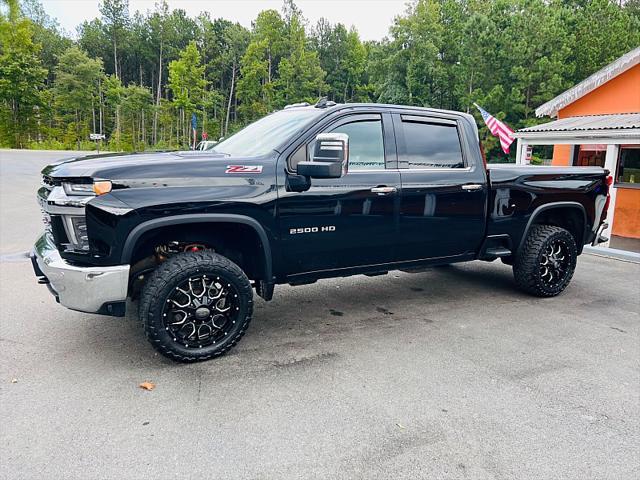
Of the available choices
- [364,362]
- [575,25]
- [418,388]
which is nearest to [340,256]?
[364,362]

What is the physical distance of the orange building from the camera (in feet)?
34.8

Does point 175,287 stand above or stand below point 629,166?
below

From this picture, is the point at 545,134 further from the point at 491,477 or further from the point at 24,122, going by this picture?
the point at 24,122

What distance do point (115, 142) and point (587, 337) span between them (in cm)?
4916

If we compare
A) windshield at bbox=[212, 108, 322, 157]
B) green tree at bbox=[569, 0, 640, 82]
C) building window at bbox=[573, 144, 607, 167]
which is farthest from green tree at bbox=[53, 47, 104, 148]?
windshield at bbox=[212, 108, 322, 157]

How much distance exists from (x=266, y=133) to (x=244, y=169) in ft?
2.59

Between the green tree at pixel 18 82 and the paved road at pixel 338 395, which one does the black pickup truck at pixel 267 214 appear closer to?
the paved road at pixel 338 395

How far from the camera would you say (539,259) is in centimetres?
534

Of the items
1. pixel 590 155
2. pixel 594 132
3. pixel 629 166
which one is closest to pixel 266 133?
pixel 594 132

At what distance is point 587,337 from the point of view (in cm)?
444

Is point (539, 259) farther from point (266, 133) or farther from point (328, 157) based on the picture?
point (266, 133)

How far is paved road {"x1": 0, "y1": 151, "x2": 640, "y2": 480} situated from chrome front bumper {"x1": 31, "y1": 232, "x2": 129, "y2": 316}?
21.5 inches

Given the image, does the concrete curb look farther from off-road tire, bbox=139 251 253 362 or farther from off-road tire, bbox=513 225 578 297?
Result: off-road tire, bbox=139 251 253 362

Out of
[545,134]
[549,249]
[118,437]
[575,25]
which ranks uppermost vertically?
[575,25]
